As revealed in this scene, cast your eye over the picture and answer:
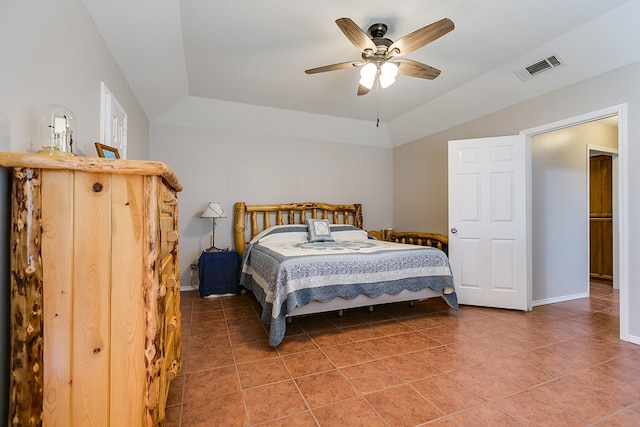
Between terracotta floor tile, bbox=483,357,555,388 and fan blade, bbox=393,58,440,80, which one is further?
fan blade, bbox=393,58,440,80

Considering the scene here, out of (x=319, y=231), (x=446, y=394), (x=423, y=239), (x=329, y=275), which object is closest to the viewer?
(x=446, y=394)

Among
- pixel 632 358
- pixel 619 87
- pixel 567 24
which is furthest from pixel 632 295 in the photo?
pixel 567 24

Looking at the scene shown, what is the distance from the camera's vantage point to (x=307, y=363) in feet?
6.88

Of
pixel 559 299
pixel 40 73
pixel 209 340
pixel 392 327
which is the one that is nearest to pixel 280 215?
pixel 209 340

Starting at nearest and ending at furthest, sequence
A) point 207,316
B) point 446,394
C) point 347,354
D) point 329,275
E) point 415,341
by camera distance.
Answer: point 446,394 → point 347,354 → point 415,341 → point 329,275 → point 207,316

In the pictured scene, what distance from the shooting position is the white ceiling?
2.18 metres

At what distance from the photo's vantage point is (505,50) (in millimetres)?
2762

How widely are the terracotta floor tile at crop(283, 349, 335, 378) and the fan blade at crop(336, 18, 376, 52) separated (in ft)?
7.89

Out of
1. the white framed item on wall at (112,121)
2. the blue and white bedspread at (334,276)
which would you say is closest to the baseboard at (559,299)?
the blue and white bedspread at (334,276)

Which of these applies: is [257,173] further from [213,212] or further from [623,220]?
[623,220]

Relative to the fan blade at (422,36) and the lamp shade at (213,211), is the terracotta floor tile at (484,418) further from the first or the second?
the lamp shade at (213,211)

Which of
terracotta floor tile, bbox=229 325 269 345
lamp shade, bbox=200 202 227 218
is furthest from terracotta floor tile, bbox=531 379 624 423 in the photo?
lamp shade, bbox=200 202 227 218

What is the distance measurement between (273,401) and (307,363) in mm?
478

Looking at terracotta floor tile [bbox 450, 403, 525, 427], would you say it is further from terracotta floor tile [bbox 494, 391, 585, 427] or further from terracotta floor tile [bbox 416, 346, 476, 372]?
terracotta floor tile [bbox 416, 346, 476, 372]
